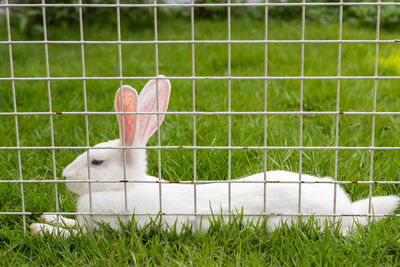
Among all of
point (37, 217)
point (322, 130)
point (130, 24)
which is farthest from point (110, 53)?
point (37, 217)

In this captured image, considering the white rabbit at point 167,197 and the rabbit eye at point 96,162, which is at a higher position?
the rabbit eye at point 96,162

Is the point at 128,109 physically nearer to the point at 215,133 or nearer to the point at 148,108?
the point at 148,108

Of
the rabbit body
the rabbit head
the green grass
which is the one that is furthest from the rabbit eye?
the green grass

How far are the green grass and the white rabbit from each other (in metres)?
0.09

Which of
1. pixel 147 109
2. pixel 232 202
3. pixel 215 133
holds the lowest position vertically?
pixel 232 202

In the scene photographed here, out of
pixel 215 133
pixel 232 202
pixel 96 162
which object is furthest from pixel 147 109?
pixel 215 133

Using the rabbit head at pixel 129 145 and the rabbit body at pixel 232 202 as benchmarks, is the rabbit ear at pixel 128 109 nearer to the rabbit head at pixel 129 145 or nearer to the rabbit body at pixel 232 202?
the rabbit head at pixel 129 145

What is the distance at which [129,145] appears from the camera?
7.70ft

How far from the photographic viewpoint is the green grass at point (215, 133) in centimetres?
206

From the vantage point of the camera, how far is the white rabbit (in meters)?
2.27

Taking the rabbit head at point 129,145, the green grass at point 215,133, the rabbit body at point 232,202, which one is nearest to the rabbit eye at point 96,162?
the rabbit head at point 129,145

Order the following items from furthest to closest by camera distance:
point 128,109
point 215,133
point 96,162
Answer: point 215,133 → point 96,162 → point 128,109

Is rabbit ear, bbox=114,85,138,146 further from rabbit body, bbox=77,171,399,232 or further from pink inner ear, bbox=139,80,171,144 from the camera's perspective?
rabbit body, bbox=77,171,399,232

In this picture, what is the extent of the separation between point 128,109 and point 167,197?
404 millimetres
